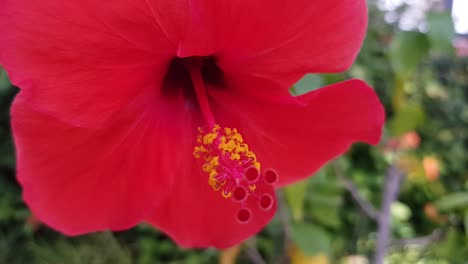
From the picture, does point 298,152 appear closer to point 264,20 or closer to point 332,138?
point 332,138

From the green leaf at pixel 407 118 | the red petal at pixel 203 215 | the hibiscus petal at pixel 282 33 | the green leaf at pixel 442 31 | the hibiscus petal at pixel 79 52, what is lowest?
the green leaf at pixel 407 118

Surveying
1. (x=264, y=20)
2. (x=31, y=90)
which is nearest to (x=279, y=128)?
(x=264, y=20)

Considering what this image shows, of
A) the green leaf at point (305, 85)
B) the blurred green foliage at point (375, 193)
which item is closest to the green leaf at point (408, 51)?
the blurred green foliage at point (375, 193)

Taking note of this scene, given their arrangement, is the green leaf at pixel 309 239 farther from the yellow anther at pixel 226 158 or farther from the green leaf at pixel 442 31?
the yellow anther at pixel 226 158

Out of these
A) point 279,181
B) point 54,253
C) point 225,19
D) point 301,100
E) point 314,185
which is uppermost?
point 225,19

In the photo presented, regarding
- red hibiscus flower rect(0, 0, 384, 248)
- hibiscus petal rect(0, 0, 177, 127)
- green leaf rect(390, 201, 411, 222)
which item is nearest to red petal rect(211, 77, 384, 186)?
red hibiscus flower rect(0, 0, 384, 248)

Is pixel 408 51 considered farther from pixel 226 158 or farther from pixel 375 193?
pixel 375 193

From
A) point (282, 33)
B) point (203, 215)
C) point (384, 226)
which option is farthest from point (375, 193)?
point (282, 33)
